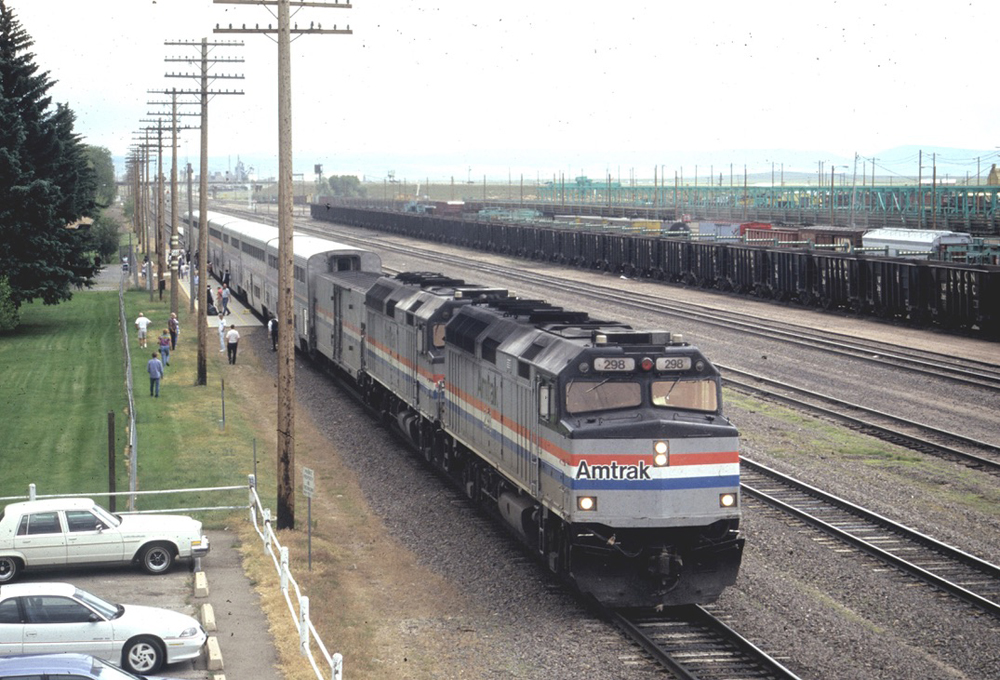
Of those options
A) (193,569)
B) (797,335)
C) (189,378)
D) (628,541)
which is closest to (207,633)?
(193,569)

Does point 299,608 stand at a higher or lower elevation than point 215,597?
higher

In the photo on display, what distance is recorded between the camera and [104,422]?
38.5m

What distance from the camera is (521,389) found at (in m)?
20.4

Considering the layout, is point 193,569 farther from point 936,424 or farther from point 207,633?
point 936,424

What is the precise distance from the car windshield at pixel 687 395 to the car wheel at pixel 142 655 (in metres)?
7.73

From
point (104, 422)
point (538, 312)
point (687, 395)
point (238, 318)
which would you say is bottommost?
point (104, 422)

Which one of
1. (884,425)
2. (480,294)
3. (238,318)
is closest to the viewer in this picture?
(480,294)

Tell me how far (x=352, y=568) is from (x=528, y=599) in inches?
162

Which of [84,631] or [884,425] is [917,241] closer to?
[884,425]

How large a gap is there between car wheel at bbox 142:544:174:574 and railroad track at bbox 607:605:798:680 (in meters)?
7.93

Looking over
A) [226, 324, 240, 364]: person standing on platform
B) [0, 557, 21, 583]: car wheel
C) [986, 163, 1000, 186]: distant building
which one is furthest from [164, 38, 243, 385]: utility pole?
[986, 163, 1000, 186]: distant building

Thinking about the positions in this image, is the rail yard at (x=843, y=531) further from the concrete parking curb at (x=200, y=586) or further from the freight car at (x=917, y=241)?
the freight car at (x=917, y=241)

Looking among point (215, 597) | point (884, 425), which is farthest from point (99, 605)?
point (884, 425)

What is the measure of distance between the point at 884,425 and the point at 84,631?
75.7ft
